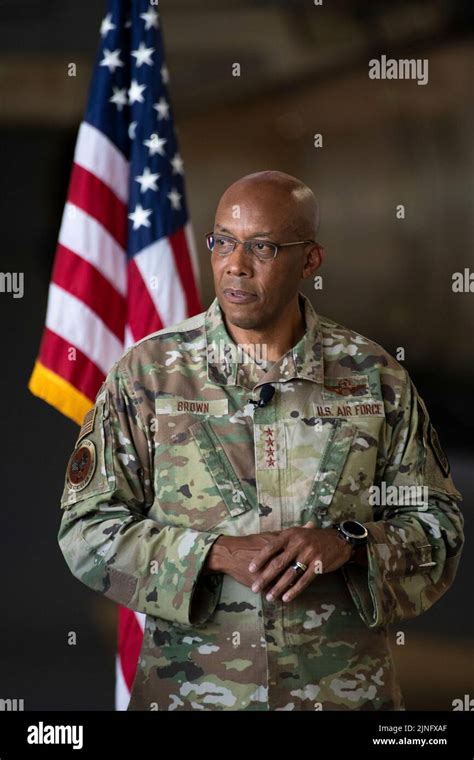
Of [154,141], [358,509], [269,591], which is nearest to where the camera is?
[269,591]

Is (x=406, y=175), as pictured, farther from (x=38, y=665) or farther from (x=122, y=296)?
(x=38, y=665)

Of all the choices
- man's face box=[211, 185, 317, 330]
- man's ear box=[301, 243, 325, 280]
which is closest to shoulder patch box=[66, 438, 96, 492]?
man's face box=[211, 185, 317, 330]

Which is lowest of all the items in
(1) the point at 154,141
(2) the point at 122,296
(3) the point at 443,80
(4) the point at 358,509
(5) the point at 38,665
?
(5) the point at 38,665

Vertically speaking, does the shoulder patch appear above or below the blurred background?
below

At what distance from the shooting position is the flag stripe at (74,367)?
3.61 meters

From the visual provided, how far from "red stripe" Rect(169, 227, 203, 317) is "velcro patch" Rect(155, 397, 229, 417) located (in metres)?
1.16

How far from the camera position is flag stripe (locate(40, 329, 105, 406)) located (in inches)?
142

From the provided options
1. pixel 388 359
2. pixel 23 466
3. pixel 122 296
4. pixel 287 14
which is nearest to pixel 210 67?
pixel 287 14

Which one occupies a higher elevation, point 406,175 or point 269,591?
point 406,175

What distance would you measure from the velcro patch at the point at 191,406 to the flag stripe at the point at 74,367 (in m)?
1.12

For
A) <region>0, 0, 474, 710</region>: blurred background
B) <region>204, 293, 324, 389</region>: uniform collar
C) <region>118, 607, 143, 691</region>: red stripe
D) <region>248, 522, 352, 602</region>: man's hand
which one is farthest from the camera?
<region>0, 0, 474, 710</region>: blurred background

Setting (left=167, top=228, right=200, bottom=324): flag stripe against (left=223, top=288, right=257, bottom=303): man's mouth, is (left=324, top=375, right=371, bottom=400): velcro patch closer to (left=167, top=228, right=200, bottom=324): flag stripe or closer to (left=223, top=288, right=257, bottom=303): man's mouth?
(left=223, top=288, right=257, bottom=303): man's mouth

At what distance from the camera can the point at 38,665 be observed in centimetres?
424
